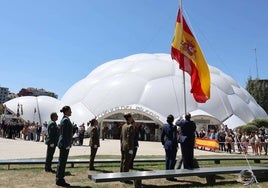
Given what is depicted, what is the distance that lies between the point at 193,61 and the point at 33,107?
4103 cm

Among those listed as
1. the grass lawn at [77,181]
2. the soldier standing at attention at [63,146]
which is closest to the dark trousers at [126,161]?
the grass lawn at [77,181]

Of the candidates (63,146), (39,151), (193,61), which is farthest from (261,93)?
(63,146)

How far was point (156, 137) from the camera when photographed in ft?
106

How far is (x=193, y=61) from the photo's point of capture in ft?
34.8

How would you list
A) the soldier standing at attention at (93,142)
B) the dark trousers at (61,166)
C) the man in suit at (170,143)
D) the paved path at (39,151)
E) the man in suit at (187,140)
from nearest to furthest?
the dark trousers at (61,166)
the man in suit at (187,140)
the man in suit at (170,143)
the soldier standing at attention at (93,142)
the paved path at (39,151)

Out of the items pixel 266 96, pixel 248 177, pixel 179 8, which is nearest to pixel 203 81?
pixel 179 8

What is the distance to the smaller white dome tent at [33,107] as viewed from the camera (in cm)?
4631

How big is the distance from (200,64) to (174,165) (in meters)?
3.42

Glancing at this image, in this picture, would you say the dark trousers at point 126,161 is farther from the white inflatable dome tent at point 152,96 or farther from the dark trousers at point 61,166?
the white inflatable dome tent at point 152,96

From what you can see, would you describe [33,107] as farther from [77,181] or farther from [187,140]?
[187,140]

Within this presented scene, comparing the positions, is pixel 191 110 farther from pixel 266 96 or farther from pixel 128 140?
pixel 266 96

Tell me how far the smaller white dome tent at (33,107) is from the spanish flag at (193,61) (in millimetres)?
38749

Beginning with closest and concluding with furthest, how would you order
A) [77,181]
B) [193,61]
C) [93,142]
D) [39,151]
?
1. [77,181]
2. [93,142]
3. [193,61]
4. [39,151]

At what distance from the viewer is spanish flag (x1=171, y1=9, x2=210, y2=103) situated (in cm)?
1055
